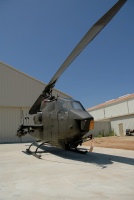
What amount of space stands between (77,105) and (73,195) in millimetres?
4975

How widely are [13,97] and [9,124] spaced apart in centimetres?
263

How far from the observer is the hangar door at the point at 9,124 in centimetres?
2008

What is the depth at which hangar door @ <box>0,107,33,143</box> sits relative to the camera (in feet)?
65.9

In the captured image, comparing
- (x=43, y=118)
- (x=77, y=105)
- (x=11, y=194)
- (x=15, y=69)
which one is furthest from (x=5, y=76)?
(x=11, y=194)

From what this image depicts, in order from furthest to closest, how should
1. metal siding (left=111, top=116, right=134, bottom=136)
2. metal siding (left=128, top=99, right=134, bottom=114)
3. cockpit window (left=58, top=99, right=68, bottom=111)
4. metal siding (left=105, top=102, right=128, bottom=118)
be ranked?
metal siding (left=105, top=102, right=128, bottom=118) → metal siding (left=128, top=99, right=134, bottom=114) → metal siding (left=111, top=116, right=134, bottom=136) → cockpit window (left=58, top=99, right=68, bottom=111)

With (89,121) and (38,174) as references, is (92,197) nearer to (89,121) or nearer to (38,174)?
(38,174)

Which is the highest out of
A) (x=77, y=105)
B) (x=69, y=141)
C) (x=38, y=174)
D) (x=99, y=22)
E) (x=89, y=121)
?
(x=99, y=22)

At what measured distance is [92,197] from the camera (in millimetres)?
3678

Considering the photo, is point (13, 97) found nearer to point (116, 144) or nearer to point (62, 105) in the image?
point (116, 144)

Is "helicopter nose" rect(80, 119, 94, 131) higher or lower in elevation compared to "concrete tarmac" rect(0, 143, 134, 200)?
higher

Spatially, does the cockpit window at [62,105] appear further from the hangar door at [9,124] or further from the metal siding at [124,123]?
the metal siding at [124,123]

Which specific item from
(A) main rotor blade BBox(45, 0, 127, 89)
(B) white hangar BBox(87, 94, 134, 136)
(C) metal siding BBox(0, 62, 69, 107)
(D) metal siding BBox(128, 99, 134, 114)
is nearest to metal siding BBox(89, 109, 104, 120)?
(B) white hangar BBox(87, 94, 134, 136)

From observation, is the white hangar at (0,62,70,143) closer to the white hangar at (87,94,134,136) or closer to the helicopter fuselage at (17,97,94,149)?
the helicopter fuselage at (17,97,94,149)

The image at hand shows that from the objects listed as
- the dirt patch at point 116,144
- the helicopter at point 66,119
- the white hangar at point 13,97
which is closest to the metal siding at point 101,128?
the dirt patch at point 116,144
